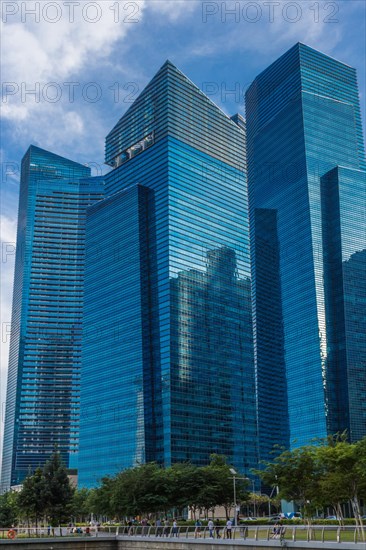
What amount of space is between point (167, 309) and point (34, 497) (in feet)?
311

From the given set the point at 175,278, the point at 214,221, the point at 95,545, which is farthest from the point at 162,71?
the point at 95,545

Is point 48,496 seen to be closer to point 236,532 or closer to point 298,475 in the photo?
point 236,532

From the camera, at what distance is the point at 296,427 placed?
181 meters

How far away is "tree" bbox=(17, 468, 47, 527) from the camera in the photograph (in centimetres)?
7650

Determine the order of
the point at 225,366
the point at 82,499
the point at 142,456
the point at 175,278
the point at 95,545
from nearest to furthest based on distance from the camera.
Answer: the point at 95,545, the point at 82,499, the point at 142,456, the point at 175,278, the point at 225,366

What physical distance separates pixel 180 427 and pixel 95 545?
100126mm

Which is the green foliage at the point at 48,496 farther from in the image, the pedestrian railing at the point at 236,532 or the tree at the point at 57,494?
the pedestrian railing at the point at 236,532

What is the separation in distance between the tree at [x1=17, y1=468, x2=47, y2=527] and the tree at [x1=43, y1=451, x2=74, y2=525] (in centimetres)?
47

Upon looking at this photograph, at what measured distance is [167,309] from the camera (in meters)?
169

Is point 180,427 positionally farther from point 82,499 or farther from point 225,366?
point 82,499

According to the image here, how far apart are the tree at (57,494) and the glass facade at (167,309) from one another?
272 feet

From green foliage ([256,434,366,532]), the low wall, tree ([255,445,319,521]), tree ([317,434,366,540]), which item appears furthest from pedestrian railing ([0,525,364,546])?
tree ([255,445,319,521])

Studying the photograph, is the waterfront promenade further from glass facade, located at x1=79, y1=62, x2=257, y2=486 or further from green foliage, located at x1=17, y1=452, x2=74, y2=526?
glass facade, located at x1=79, y1=62, x2=257, y2=486

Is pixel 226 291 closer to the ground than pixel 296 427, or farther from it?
farther from it
